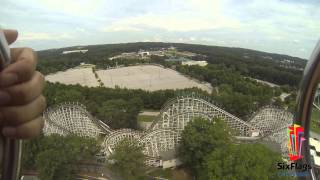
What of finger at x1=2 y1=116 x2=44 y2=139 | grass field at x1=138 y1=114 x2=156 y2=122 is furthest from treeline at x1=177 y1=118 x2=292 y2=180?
finger at x1=2 y1=116 x2=44 y2=139

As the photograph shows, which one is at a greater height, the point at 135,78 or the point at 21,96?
the point at 21,96

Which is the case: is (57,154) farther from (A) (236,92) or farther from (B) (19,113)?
(A) (236,92)

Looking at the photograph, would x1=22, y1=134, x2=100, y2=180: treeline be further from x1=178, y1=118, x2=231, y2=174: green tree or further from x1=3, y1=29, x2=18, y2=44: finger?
x1=3, y1=29, x2=18, y2=44: finger

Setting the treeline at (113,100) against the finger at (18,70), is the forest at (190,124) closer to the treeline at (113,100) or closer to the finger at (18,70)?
the treeline at (113,100)

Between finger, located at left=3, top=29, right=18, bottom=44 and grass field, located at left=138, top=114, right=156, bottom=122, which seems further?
grass field, located at left=138, top=114, right=156, bottom=122

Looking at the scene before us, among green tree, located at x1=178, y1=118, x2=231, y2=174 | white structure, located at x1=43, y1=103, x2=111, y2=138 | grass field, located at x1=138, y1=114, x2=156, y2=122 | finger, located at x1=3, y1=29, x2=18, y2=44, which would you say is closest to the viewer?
finger, located at x1=3, y1=29, x2=18, y2=44

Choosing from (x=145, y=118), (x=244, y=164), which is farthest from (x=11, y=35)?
(x=145, y=118)

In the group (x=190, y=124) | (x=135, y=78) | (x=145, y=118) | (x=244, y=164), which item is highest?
(x=190, y=124)
